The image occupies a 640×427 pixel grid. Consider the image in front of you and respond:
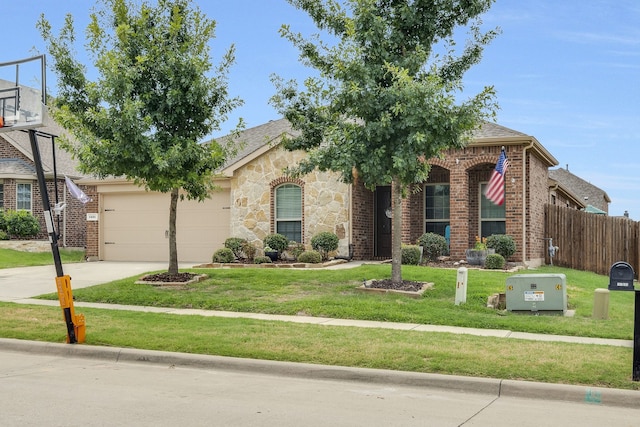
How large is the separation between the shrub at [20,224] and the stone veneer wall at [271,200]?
10.7m

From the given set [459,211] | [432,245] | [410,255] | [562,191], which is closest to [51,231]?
[410,255]

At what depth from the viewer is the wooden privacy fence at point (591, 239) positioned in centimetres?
2416

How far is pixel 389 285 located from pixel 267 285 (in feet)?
9.06

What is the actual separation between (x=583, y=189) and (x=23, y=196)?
44.9 meters

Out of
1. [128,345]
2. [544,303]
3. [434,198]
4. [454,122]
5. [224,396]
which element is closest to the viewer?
[224,396]

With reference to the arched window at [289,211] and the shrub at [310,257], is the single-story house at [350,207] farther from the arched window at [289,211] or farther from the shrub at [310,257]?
the shrub at [310,257]

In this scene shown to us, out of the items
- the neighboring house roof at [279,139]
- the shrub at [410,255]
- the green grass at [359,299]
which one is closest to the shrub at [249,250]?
the neighboring house roof at [279,139]

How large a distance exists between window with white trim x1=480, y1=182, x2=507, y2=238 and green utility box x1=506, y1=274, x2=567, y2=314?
951cm

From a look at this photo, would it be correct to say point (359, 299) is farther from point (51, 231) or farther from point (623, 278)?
point (623, 278)

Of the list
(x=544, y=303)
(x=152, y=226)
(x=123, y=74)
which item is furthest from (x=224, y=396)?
(x=152, y=226)

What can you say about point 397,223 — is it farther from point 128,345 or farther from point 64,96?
point 64,96

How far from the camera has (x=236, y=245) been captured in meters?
22.3

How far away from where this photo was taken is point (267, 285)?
15.6 m

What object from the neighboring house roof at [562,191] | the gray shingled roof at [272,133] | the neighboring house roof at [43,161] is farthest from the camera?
the neighboring house roof at [43,161]
